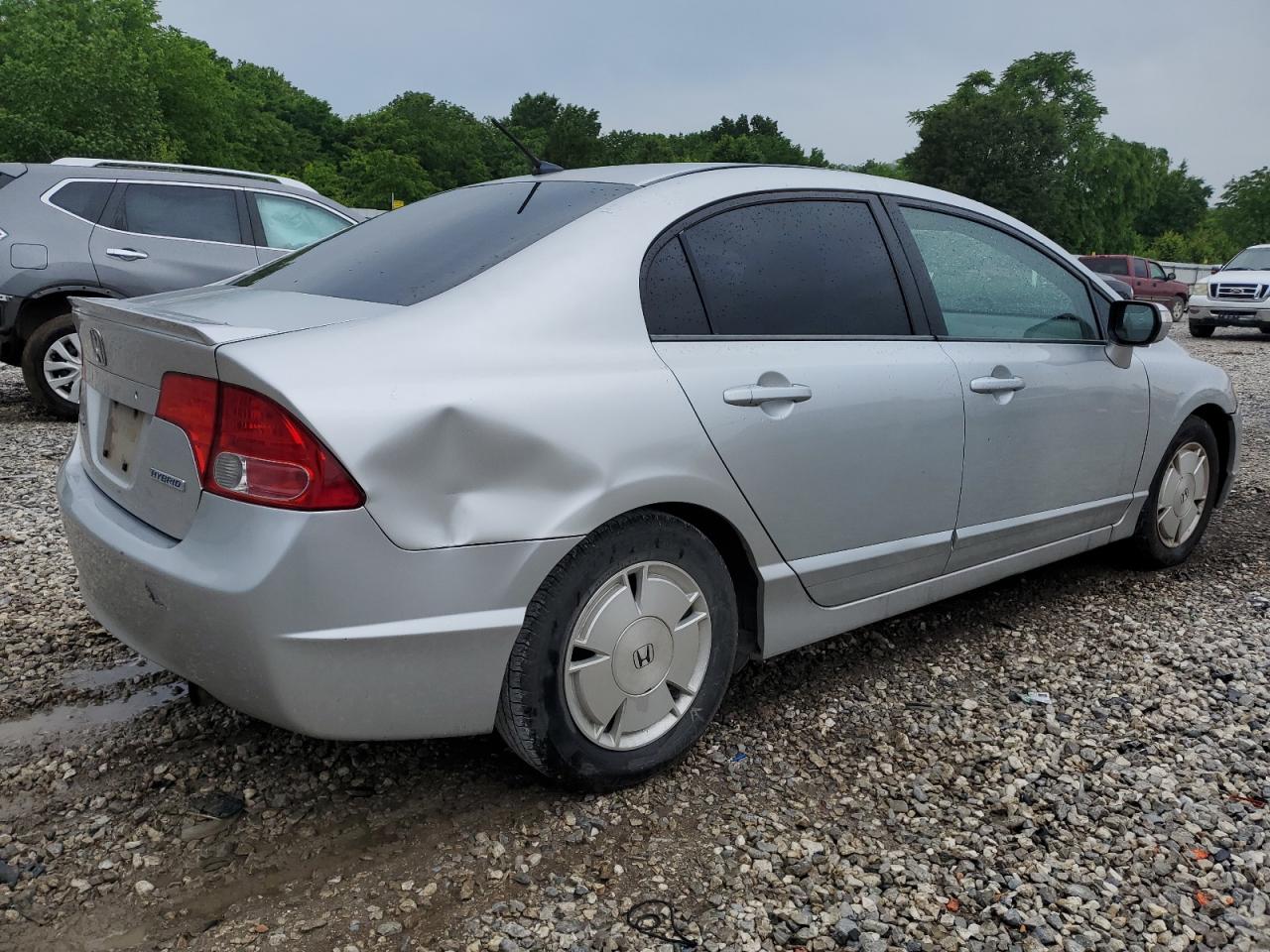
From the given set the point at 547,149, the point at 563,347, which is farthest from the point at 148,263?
the point at 547,149

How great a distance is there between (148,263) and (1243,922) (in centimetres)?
793

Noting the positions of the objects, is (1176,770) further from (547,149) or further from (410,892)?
(547,149)

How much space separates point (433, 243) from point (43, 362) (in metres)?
6.00

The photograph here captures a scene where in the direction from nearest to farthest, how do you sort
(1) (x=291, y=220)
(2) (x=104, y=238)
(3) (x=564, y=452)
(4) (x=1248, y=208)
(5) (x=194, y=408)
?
(5) (x=194, y=408)
(3) (x=564, y=452)
(2) (x=104, y=238)
(1) (x=291, y=220)
(4) (x=1248, y=208)

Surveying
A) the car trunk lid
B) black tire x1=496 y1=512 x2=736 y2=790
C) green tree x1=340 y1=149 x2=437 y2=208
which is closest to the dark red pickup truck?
black tire x1=496 y1=512 x2=736 y2=790

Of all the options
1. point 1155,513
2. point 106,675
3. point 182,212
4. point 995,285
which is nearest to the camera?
point 106,675

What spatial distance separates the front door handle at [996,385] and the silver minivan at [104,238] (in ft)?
20.8

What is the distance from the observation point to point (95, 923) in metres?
2.20

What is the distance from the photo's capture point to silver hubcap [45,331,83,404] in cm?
762

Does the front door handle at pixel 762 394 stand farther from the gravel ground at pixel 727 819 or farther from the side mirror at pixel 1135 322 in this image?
the side mirror at pixel 1135 322

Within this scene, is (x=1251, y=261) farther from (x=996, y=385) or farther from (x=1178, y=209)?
(x=1178, y=209)

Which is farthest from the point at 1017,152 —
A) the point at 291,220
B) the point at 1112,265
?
the point at 291,220

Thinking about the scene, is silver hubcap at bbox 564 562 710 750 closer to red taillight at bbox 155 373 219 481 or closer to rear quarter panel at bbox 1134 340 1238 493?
red taillight at bbox 155 373 219 481

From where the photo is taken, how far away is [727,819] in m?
2.64
